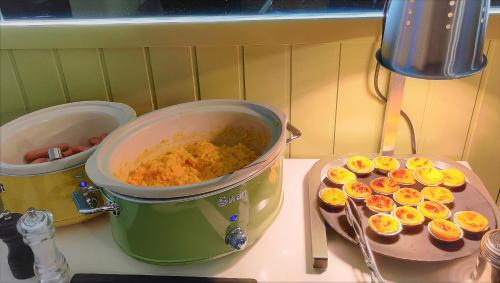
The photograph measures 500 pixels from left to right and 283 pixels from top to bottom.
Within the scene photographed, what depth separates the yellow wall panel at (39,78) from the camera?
990 millimetres

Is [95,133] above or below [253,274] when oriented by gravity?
above

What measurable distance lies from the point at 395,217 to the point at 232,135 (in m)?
0.38

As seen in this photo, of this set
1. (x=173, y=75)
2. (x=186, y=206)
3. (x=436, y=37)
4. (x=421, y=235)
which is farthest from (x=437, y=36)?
(x=173, y=75)

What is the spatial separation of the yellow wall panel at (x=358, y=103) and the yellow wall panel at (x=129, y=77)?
0.46 metres

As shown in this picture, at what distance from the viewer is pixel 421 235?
75 centimetres

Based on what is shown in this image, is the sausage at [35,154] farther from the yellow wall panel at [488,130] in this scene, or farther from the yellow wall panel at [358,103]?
the yellow wall panel at [488,130]

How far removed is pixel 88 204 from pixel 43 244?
0.34 ft

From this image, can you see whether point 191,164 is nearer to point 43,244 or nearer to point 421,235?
point 43,244

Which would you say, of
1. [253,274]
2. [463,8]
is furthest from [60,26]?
[463,8]

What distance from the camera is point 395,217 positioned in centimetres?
77

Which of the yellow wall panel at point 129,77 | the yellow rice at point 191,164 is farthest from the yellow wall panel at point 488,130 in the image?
the yellow wall panel at point 129,77

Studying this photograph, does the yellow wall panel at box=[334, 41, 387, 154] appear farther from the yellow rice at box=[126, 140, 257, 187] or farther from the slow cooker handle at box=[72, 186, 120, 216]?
the slow cooker handle at box=[72, 186, 120, 216]

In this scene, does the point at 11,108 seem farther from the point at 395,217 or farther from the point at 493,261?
the point at 493,261

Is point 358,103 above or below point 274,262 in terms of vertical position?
above
